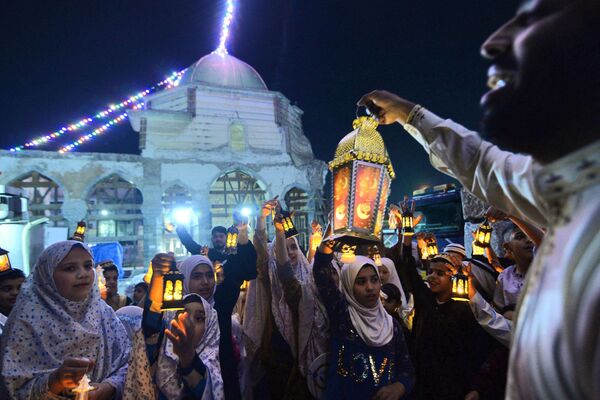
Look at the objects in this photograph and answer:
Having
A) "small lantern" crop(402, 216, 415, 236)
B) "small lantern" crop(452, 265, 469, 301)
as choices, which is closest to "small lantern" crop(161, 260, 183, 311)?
"small lantern" crop(452, 265, 469, 301)

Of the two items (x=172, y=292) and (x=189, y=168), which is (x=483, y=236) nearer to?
(x=172, y=292)

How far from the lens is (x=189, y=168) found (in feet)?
54.7

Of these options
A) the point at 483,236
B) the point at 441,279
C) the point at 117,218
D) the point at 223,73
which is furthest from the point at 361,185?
the point at 223,73

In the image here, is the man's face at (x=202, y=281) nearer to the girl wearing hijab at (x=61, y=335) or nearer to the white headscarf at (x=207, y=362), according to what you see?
the white headscarf at (x=207, y=362)

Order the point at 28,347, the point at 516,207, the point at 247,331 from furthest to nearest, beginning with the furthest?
the point at 247,331 → the point at 28,347 → the point at 516,207

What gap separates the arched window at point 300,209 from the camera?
18375 millimetres

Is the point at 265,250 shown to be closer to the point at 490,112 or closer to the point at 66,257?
the point at 66,257

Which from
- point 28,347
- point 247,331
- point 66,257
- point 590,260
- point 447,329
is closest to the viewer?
point 590,260

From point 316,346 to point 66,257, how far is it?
207 cm

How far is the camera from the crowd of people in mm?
672

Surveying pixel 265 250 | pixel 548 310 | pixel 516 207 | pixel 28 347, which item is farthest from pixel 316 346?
pixel 548 310

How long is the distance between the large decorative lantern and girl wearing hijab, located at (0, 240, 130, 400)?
1.74m

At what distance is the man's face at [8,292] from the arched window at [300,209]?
15.2 meters

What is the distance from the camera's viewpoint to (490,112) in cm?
80
